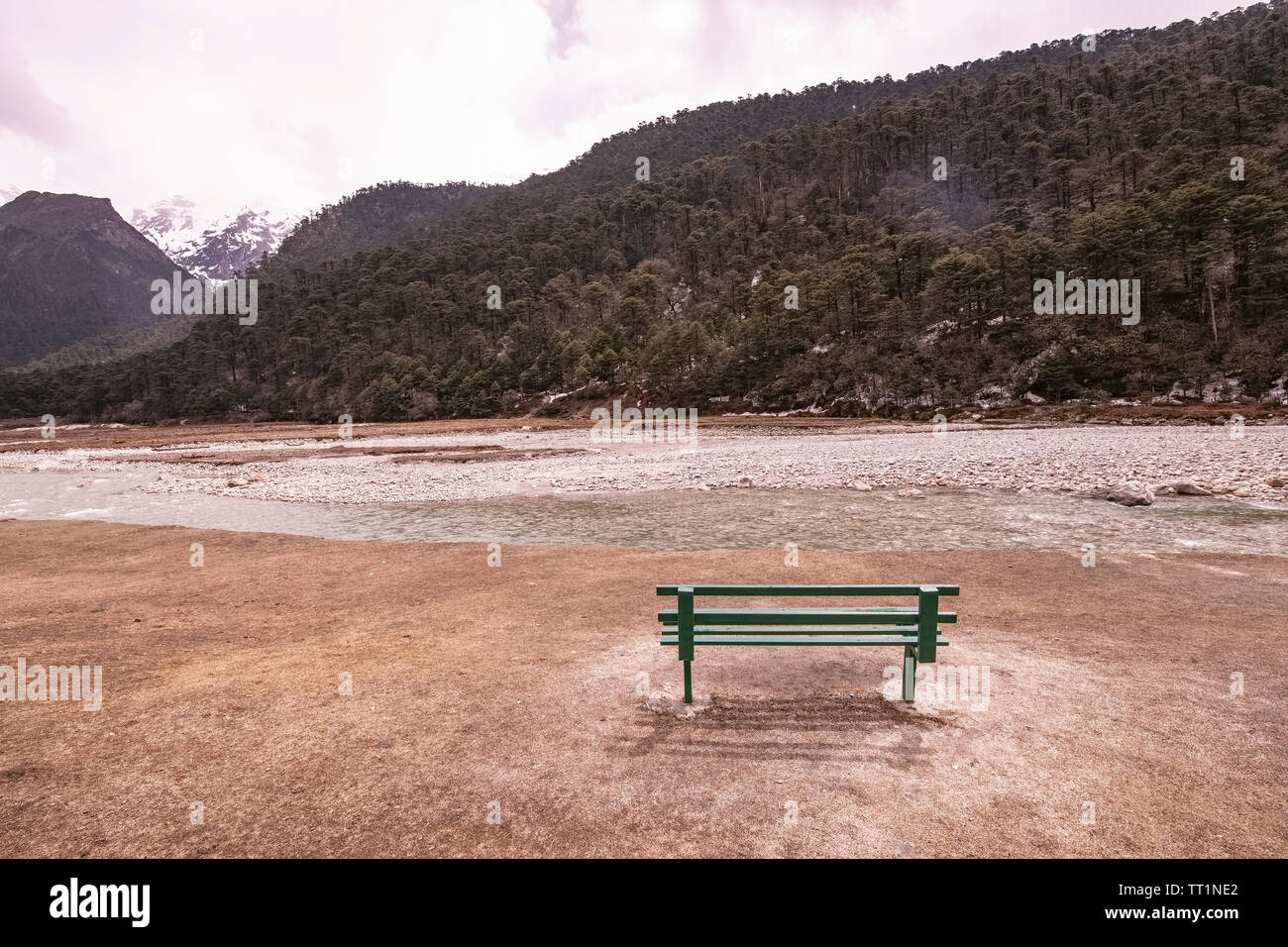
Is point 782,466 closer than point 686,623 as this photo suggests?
No

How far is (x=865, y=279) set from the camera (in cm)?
9200

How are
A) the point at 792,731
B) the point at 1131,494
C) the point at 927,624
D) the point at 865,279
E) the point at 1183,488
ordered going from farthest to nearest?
the point at 865,279
the point at 1183,488
the point at 1131,494
the point at 927,624
the point at 792,731

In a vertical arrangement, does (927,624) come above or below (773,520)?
above

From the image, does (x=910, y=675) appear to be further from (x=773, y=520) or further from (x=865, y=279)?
(x=865, y=279)

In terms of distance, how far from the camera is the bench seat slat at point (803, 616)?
717 cm

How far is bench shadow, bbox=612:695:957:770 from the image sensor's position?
6.14 metres

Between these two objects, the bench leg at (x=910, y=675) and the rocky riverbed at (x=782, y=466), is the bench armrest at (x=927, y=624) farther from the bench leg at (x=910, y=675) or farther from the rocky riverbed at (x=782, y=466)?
the rocky riverbed at (x=782, y=466)

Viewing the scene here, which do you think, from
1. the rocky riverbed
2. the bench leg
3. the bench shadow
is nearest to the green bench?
the bench leg

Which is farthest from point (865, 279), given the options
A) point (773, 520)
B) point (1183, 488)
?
point (773, 520)

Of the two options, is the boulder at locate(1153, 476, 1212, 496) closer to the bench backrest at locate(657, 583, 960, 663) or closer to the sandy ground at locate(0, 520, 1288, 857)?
the sandy ground at locate(0, 520, 1288, 857)

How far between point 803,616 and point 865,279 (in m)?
96.3

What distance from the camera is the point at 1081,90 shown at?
140 metres

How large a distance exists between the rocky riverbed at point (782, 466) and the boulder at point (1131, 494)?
18 centimetres
